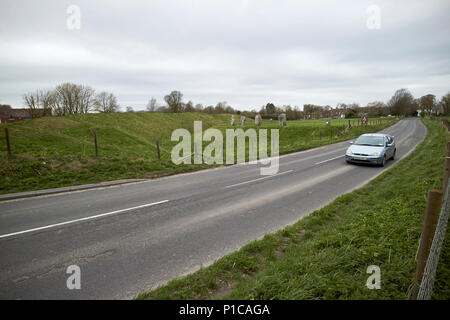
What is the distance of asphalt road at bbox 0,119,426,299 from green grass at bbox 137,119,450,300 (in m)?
0.46

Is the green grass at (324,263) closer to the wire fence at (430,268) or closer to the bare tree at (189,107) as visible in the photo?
the wire fence at (430,268)

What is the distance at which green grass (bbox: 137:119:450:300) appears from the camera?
2871 millimetres

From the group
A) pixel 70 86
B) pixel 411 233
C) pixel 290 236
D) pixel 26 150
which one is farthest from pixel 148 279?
pixel 70 86

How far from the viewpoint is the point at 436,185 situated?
6285 mm

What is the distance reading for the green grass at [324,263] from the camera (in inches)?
113

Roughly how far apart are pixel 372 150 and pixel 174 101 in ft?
213

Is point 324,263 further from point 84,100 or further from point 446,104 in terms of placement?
point 446,104

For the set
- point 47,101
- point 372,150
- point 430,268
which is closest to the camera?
point 430,268

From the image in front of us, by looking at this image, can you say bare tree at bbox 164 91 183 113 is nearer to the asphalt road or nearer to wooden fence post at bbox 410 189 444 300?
the asphalt road

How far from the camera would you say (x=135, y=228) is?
5223 millimetres

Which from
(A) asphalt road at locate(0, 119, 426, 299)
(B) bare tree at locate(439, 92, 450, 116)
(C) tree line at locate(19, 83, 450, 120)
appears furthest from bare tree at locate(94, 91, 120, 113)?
(B) bare tree at locate(439, 92, 450, 116)

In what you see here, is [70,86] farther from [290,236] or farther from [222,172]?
[290,236]

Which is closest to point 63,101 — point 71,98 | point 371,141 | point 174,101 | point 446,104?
point 71,98

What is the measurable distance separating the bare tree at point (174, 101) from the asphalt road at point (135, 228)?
63.3 m
